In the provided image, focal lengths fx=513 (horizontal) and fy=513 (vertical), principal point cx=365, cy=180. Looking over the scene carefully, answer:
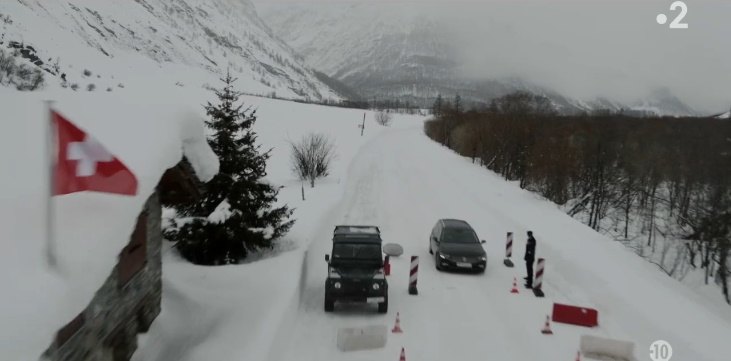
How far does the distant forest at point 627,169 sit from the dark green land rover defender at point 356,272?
25.6 metres

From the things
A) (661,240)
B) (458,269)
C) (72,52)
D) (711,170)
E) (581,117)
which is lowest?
(661,240)

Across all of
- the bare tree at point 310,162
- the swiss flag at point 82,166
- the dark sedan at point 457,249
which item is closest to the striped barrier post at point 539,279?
the dark sedan at point 457,249

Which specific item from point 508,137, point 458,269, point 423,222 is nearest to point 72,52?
point 508,137

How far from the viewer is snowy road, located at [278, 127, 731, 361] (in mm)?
11898

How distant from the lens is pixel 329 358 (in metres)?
11.3

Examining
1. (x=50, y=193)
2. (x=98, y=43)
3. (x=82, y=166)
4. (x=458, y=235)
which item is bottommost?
(x=458, y=235)

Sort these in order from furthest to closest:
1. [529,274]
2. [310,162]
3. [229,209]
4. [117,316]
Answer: [310,162]
[529,274]
[229,209]
[117,316]

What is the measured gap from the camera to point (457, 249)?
17.3 metres

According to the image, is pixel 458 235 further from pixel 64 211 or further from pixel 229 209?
pixel 64 211

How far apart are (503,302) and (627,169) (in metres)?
32.9

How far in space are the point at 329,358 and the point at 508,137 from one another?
128 feet

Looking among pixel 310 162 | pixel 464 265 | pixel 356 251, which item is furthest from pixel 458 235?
pixel 310 162

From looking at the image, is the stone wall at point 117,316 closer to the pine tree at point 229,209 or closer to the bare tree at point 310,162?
the pine tree at point 229,209

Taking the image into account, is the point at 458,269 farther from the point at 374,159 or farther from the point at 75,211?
the point at 374,159
